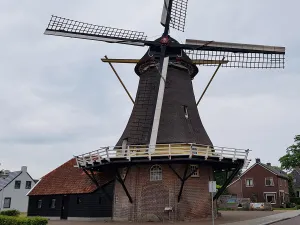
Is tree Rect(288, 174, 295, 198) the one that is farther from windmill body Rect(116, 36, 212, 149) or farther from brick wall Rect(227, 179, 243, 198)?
windmill body Rect(116, 36, 212, 149)

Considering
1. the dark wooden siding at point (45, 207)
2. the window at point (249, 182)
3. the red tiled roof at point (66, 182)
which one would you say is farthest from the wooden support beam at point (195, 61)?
the window at point (249, 182)

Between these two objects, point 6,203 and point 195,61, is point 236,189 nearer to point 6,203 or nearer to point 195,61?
point 195,61

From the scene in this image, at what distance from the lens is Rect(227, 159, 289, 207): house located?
46.1 m

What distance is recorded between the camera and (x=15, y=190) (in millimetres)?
46156

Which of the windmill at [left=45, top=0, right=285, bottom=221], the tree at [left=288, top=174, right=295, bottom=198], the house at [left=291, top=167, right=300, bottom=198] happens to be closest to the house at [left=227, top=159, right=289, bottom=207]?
the tree at [left=288, top=174, right=295, bottom=198]

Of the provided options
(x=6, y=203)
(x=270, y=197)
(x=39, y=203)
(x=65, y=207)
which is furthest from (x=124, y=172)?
(x=270, y=197)

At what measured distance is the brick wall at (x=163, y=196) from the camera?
1891 centimetres

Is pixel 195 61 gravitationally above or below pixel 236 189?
above

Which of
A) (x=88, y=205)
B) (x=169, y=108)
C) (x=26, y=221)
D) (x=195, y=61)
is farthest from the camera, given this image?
(x=195, y=61)

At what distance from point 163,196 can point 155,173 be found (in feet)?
4.70

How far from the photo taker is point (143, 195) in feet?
63.5

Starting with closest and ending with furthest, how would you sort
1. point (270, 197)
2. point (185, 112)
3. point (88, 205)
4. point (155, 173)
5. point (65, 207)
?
point (155, 173) → point (185, 112) → point (88, 205) → point (65, 207) → point (270, 197)

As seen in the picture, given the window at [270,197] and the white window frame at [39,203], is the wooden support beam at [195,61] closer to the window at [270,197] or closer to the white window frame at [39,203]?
the white window frame at [39,203]

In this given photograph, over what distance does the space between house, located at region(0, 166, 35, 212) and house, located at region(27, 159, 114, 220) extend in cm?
2105
